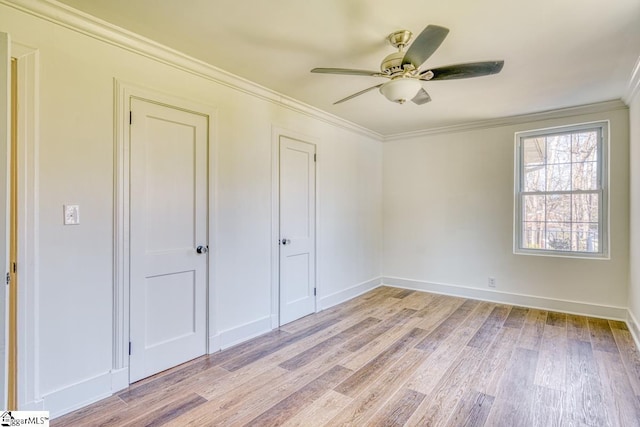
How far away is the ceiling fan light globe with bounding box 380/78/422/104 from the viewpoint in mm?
2146

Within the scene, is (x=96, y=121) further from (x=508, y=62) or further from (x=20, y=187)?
(x=508, y=62)

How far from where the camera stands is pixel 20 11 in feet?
5.91

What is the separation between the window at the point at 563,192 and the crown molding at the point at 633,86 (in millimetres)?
404

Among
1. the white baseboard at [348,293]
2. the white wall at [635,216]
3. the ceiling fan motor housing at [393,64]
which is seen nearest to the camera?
the ceiling fan motor housing at [393,64]

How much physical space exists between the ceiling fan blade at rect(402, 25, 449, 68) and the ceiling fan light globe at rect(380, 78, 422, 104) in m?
0.12

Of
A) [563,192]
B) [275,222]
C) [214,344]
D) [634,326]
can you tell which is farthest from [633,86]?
[214,344]

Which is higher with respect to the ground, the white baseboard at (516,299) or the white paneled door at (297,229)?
the white paneled door at (297,229)

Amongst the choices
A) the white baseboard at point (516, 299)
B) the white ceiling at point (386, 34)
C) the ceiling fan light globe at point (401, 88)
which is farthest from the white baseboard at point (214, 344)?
the white baseboard at point (516, 299)

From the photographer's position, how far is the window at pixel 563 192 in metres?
3.75

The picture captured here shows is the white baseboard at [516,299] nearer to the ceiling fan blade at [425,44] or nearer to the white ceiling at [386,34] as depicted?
the white ceiling at [386,34]

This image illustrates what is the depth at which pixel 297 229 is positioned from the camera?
3707 millimetres

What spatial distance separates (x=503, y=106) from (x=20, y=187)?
4443 millimetres

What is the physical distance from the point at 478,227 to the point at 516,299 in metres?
1.04

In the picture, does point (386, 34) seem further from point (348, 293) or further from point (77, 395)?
point (348, 293)
